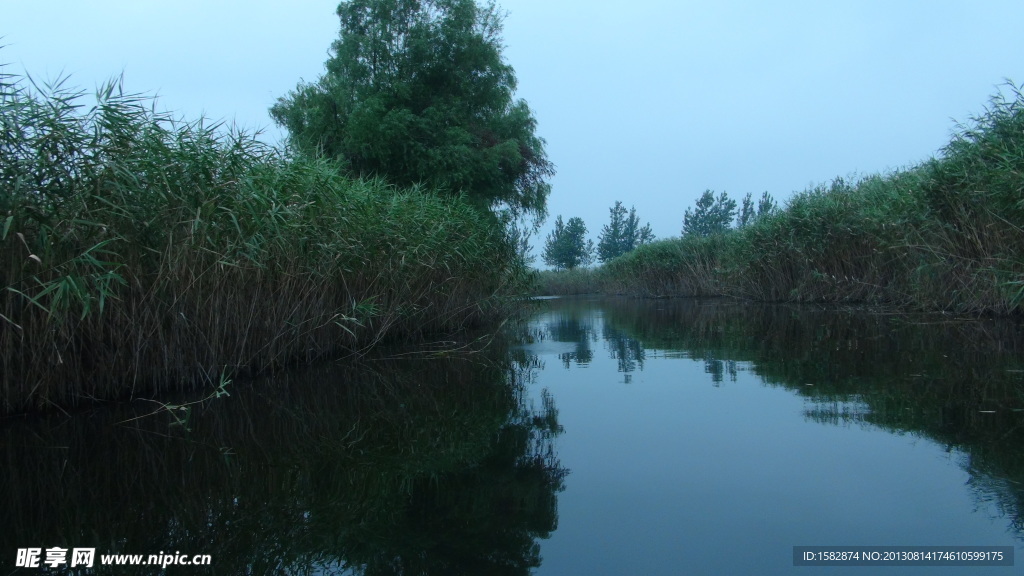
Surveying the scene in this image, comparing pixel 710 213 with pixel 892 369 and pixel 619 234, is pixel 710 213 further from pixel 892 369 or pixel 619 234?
pixel 892 369

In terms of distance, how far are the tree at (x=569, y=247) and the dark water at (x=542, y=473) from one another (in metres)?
48.7

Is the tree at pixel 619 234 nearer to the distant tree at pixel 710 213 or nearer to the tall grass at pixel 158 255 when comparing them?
the distant tree at pixel 710 213

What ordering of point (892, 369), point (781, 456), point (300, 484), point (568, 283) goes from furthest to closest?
point (568, 283) → point (892, 369) → point (781, 456) → point (300, 484)

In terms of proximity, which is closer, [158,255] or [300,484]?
[300,484]

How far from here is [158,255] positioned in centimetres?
402

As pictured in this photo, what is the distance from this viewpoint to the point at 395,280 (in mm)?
6672

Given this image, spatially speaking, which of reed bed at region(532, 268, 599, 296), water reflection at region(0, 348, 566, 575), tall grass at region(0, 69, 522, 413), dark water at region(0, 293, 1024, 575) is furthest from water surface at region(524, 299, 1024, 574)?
reed bed at region(532, 268, 599, 296)

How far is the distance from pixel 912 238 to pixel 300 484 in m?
10.0

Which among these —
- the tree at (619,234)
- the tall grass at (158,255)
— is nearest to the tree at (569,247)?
the tree at (619,234)

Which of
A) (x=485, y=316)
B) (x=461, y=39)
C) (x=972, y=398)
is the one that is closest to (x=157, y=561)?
(x=972, y=398)

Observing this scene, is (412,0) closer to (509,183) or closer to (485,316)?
(509,183)

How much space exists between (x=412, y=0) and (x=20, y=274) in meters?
12.7

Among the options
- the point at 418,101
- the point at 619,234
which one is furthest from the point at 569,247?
the point at 418,101

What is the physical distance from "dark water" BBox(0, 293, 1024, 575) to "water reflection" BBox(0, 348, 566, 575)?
0.5 inches
